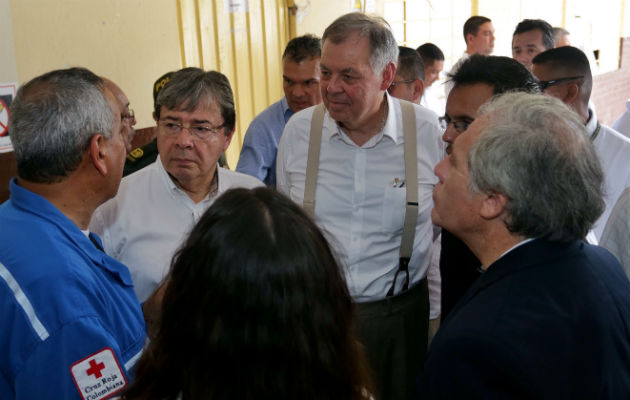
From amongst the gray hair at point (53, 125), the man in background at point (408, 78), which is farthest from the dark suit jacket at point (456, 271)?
the man in background at point (408, 78)

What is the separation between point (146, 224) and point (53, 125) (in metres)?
0.67

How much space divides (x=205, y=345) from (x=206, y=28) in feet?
12.6

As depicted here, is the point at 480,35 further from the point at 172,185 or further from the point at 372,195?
the point at 172,185

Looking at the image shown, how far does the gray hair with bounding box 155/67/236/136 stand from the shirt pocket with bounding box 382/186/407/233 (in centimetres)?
78

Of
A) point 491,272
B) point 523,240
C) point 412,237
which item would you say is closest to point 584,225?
point 523,240

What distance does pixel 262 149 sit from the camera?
3418 millimetres

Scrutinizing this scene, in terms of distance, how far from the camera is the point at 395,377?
2.56m

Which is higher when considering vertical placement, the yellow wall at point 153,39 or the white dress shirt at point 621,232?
the yellow wall at point 153,39

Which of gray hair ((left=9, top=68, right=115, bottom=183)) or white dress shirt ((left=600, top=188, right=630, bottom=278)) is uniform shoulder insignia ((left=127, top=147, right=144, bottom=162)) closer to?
gray hair ((left=9, top=68, right=115, bottom=183))

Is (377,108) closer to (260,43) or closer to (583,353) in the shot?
(583,353)

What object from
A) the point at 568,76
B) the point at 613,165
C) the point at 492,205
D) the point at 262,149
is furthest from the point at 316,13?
the point at 492,205

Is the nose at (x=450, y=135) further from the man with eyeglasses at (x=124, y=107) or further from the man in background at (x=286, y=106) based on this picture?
the man in background at (x=286, y=106)

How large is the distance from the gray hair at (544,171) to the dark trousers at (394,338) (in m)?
Result: 1.15

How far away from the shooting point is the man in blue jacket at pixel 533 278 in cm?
122
